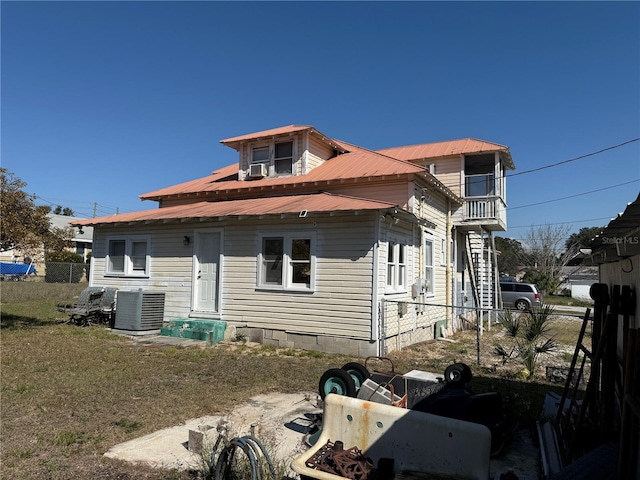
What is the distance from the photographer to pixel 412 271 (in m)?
12.0

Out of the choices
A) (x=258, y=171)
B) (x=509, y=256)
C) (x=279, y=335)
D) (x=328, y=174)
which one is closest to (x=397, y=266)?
(x=279, y=335)

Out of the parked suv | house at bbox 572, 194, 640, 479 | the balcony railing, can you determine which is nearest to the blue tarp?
the balcony railing

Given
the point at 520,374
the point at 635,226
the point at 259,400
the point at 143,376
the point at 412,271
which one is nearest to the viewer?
the point at 635,226

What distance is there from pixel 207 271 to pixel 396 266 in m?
5.29

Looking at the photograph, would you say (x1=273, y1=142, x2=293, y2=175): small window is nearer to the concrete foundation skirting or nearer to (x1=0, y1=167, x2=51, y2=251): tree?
the concrete foundation skirting

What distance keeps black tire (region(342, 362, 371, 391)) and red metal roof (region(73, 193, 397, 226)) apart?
442 centimetres

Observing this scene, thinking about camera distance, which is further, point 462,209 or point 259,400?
point 462,209

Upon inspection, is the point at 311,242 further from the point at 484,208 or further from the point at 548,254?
the point at 548,254

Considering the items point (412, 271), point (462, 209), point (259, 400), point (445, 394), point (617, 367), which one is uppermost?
point (462, 209)

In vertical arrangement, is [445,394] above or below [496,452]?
above

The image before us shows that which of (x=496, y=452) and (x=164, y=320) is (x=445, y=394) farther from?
(x=164, y=320)

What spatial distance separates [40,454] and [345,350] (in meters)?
6.56

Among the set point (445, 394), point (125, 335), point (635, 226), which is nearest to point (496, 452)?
point (445, 394)

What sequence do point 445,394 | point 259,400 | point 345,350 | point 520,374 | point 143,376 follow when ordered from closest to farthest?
1. point 445,394
2. point 259,400
3. point 143,376
4. point 520,374
5. point 345,350
